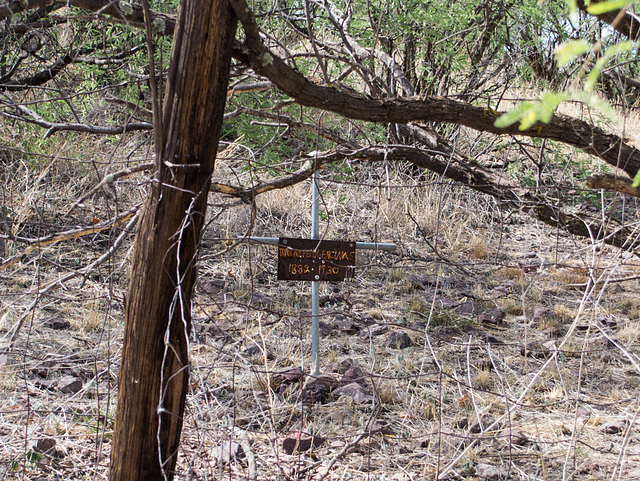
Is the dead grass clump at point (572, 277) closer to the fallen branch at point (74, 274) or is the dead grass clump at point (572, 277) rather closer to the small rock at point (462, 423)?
the small rock at point (462, 423)

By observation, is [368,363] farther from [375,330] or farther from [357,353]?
[375,330]

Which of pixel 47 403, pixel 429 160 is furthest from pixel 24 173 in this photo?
pixel 429 160

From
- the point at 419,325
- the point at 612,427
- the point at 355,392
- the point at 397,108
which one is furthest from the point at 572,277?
the point at 397,108

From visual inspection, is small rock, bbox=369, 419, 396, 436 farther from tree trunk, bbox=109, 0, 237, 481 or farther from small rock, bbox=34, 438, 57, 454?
small rock, bbox=34, 438, 57, 454

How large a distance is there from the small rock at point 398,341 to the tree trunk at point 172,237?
257 cm

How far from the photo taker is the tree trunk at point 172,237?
1.82 m

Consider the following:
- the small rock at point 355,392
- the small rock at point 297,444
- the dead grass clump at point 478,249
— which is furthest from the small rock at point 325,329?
the dead grass clump at point 478,249

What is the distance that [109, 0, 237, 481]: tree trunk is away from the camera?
5.97 ft

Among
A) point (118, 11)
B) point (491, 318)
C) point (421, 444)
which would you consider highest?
point (118, 11)

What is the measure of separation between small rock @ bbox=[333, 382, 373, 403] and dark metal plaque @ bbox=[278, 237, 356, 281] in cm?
73

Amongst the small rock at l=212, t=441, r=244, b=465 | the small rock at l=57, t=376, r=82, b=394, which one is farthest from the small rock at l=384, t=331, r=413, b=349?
the small rock at l=57, t=376, r=82, b=394

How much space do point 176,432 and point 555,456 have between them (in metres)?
1.98

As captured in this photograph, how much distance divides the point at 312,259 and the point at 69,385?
1608 mm

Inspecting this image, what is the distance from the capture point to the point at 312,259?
127 inches
